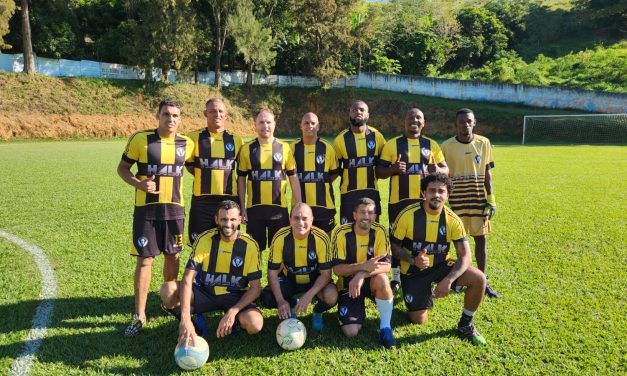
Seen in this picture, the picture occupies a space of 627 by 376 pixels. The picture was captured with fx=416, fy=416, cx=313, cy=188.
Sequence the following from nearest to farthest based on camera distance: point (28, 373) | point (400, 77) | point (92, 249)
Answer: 1. point (28, 373)
2. point (92, 249)
3. point (400, 77)

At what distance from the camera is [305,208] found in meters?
3.77

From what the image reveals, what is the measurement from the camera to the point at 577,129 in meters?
26.9

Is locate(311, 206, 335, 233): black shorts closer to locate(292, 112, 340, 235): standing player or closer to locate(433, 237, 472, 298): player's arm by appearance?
locate(292, 112, 340, 235): standing player

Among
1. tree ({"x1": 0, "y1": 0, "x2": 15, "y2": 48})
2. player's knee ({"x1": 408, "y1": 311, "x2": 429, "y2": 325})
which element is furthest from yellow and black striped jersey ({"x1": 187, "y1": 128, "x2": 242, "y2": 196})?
tree ({"x1": 0, "y1": 0, "x2": 15, "y2": 48})

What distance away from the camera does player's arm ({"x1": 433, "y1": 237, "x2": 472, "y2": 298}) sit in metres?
3.59

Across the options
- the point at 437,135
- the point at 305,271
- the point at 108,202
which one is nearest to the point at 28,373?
the point at 305,271

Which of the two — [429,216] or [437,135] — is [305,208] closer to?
[429,216]

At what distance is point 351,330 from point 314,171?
5.87 ft

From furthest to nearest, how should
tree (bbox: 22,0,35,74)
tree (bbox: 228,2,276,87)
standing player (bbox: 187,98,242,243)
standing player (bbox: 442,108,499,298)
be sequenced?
tree (bbox: 228,2,276,87)
tree (bbox: 22,0,35,74)
standing player (bbox: 442,108,499,298)
standing player (bbox: 187,98,242,243)

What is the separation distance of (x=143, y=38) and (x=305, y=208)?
95.0 feet

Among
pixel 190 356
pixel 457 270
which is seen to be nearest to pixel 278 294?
pixel 190 356

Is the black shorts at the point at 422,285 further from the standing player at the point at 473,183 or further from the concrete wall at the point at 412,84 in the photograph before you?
the concrete wall at the point at 412,84

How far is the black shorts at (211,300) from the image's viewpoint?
365cm

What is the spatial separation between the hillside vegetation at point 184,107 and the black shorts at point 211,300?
2701 cm
